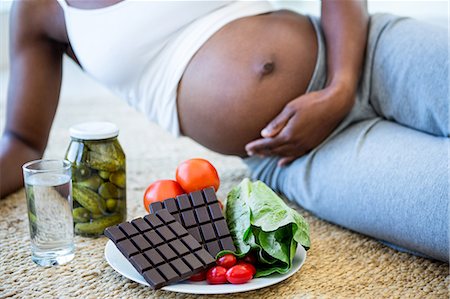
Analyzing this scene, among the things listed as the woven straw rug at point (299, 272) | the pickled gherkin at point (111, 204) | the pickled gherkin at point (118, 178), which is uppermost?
the pickled gherkin at point (118, 178)

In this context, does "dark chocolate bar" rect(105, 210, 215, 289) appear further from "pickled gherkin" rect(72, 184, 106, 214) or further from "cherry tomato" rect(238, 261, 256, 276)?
"pickled gherkin" rect(72, 184, 106, 214)

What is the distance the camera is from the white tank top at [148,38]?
1.24m

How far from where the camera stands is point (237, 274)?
0.89 m

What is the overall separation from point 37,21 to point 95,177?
45 cm

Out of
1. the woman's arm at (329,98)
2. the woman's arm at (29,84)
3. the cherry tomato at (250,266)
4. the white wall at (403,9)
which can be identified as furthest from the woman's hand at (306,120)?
the white wall at (403,9)

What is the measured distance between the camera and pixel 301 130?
123 centimetres

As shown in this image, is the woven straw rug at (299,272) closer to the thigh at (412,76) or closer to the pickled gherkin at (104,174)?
the pickled gherkin at (104,174)

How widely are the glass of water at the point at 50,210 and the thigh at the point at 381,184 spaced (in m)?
0.48

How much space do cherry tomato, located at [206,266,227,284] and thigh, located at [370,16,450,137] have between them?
0.53 metres

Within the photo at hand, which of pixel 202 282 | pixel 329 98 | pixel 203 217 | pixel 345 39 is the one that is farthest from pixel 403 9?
pixel 202 282

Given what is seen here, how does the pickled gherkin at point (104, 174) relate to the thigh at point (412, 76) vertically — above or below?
below

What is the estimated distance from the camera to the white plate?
0.87 metres

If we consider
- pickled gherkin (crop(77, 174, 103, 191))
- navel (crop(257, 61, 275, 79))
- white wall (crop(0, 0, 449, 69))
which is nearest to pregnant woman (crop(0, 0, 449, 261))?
navel (crop(257, 61, 275, 79))

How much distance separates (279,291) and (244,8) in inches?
24.9
